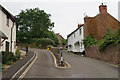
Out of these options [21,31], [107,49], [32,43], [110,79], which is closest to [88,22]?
[107,49]

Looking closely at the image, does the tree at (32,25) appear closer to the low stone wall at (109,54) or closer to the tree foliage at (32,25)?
the tree foliage at (32,25)

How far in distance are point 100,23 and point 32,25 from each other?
26977mm

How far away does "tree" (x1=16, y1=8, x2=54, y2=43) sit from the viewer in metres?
46.4

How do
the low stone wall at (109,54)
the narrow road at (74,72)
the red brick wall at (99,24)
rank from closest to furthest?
1. the narrow road at (74,72)
2. the low stone wall at (109,54)
3. the red brick wall at (99,24)

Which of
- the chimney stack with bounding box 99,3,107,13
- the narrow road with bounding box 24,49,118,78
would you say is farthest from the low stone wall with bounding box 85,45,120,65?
the chimney stack with bounding box 99,3,107,13

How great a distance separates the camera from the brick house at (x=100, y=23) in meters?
26.5

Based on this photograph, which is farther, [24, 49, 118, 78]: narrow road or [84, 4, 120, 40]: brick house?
[84, 4, 120, 40]: brick house

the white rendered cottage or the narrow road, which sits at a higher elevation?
the white rendered cottage

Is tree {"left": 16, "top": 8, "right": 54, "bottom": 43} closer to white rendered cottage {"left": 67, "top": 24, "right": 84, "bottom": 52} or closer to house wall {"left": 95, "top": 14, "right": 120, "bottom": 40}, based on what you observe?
white rendered cottage {"left": 67, "top": 24, "right": 84, "bottom": 52}

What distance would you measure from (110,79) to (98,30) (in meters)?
20.1

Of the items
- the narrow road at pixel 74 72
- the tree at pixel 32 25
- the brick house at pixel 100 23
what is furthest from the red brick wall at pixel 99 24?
the tree at pixel 32 25

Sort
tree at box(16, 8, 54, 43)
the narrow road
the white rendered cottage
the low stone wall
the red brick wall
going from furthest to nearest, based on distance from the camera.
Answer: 1. tree at box(16, 8, 54, 43)
2. the white rendered cottage
3. the red brick wall
4. the low stone wall
5. the narrow road

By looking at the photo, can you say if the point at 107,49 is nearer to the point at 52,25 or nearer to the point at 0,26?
the point at 0,26

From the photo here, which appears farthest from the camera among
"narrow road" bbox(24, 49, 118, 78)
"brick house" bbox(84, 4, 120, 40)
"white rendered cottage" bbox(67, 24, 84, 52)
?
"white rendered cottage" bbox(67, 24, 84, 52)
